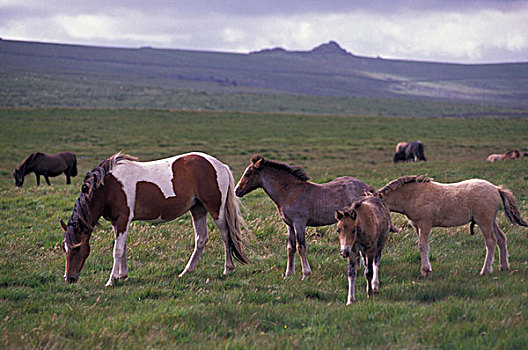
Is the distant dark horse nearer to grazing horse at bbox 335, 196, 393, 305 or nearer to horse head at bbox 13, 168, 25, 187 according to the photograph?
horse head at bbox 13, 168, 25, 187

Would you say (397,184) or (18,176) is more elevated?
(397,184)

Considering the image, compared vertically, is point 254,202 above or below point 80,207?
below

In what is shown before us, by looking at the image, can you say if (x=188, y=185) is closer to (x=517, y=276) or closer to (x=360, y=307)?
(x=360, y=307)

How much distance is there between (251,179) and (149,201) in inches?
67.3

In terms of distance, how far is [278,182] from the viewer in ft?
26.9

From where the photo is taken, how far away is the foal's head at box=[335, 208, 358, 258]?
6022mm

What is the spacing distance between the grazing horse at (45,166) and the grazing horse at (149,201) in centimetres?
1638

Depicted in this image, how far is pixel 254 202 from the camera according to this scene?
44.6ft

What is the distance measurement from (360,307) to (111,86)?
4828 inches

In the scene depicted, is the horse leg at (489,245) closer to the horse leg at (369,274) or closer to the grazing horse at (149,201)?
the horse leg at (369,274)

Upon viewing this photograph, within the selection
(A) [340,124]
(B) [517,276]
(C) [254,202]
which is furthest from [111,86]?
(B) [517,276]

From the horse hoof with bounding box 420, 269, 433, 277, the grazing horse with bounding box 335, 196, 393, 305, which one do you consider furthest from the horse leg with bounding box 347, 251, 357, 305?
the horse hoof with bounding box 420, 269, 433, 277

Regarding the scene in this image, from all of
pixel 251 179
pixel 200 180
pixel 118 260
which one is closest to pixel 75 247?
pixel 118 260

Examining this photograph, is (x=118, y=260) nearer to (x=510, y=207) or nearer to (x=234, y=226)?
(x=234, y=226)
